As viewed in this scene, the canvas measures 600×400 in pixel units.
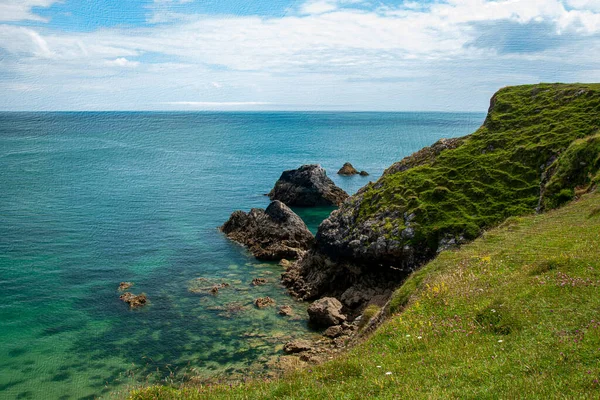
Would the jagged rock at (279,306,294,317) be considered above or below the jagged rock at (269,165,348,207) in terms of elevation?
below

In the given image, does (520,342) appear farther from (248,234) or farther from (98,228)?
(98,228)

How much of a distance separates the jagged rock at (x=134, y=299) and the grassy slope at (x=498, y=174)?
21555mm

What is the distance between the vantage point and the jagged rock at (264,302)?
1645 inches

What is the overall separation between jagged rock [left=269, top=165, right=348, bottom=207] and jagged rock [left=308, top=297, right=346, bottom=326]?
4811cm

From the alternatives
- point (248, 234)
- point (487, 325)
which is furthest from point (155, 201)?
point (487, 325)

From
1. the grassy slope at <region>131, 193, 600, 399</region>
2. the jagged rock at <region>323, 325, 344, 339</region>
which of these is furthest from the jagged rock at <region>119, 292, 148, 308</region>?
the grassy slope at <region>131, 193, 600, 399</region>

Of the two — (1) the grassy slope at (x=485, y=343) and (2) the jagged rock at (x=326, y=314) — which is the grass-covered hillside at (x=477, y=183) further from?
(1) the grassy slope at (x=485, y=343)

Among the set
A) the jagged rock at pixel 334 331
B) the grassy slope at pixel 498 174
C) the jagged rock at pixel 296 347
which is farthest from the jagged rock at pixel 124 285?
the grassy slope at pixel 498 174

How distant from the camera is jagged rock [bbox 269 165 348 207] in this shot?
86.4 m

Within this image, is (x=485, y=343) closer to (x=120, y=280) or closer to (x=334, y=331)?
(x=334, y=331)

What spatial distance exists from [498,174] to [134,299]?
3651 cm

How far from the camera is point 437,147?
51.6 meters

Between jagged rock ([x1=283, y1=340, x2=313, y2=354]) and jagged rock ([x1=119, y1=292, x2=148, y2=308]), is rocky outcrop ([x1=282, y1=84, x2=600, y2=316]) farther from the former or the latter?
jagged rock ([x1=119, y1=292, x2=148, y2=308])

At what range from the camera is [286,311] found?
4047 cm
